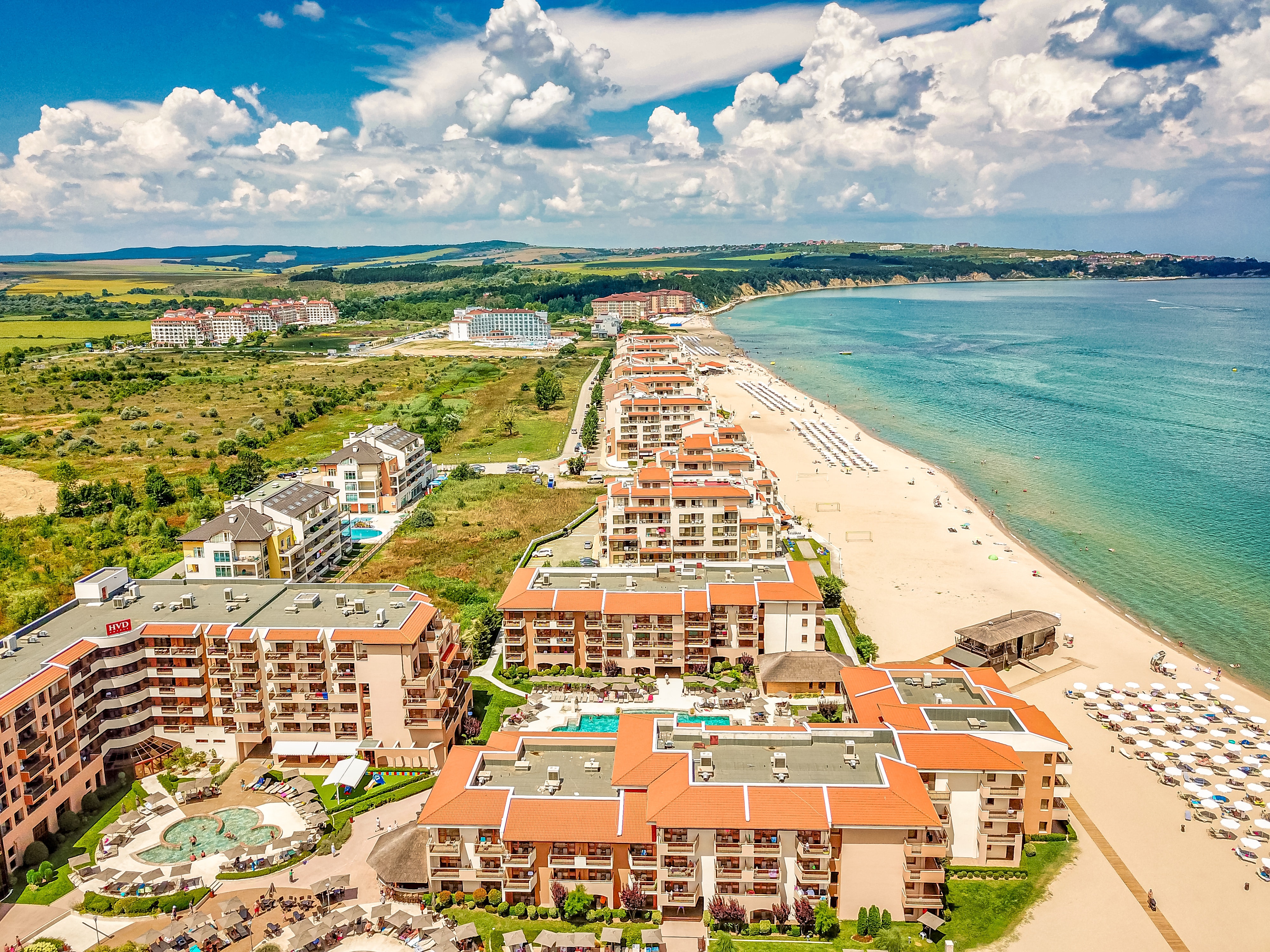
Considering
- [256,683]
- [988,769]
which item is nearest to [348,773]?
[256,683]

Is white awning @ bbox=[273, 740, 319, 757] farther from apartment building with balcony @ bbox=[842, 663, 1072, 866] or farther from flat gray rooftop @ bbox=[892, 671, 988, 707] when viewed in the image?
flat gray rooftop @ bbox=[892, 671, 988, 707]

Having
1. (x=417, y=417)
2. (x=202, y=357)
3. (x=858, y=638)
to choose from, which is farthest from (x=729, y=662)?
(x=202, y=357)

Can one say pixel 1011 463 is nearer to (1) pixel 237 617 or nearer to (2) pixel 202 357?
(1) pixel 237 617

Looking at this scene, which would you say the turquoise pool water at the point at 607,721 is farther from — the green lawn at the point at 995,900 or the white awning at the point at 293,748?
the green lawn at the point at 995,900

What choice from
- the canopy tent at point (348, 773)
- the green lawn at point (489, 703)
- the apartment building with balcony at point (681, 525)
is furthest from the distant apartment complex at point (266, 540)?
the apartment building with balcony at point (681, 525)

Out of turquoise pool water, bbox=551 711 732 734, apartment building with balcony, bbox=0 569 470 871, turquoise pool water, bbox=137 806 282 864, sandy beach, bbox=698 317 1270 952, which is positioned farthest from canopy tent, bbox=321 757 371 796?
sandy beach, bbox=698 317 1270 952

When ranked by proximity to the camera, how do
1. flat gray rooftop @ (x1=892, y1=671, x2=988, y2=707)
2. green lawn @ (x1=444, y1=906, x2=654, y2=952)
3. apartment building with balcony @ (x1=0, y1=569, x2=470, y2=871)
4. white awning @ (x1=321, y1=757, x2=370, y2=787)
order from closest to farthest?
green lawn @ (x1=444, y1=906, x2=654, y2=952) < white awning @ (x1=321, y1=757, x2=370, y2=787) < flat gray rooftop @ (x1=892, y1=671, x2=988, y2=707) < apartment building with balcony @ (x1=0, y1=569, x2=470, y2=871)

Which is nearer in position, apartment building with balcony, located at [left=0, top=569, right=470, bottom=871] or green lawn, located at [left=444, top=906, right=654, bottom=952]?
Result: green lawn, located at [left=444, top=906, right=654, bottom=952]
